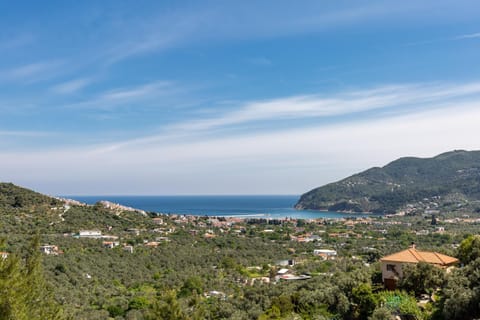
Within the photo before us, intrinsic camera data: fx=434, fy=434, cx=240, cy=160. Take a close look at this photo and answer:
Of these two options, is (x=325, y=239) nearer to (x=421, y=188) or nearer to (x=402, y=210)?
(x=402, y=210)

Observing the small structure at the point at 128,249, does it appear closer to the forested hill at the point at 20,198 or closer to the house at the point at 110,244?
the house at the point at 110,244

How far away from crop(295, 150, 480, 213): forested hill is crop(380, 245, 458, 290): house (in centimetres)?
9311

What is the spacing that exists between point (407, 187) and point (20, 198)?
390 ft

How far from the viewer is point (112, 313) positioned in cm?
2134

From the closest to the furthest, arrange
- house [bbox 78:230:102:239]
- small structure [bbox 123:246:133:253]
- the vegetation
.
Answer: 1. the vegetation
2. small structure [bbox 123:246:133:253]
3. house [bbox 78:230:102:239]

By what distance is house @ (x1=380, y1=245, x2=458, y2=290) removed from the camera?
1598 cm

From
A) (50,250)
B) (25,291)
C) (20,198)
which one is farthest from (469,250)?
(20,198)

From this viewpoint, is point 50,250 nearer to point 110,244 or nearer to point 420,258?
point 110,244

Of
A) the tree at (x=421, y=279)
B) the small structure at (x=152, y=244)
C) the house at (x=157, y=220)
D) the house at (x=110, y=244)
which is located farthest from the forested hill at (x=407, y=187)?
the tree at (x=421, y=279)

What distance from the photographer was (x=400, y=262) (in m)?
16.1

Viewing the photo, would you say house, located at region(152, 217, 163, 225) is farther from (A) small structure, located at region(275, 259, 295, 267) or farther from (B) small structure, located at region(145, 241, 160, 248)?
(A) small structure, located at region(275, 259, 295, 267)

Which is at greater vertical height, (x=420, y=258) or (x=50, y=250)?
(x=420, y=258)

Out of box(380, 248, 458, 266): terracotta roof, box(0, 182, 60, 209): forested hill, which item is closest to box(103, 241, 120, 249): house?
box(0, 182, 60, 209): forested hill

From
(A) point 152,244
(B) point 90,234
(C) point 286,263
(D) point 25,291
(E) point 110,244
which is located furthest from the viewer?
(A) point 152,244
